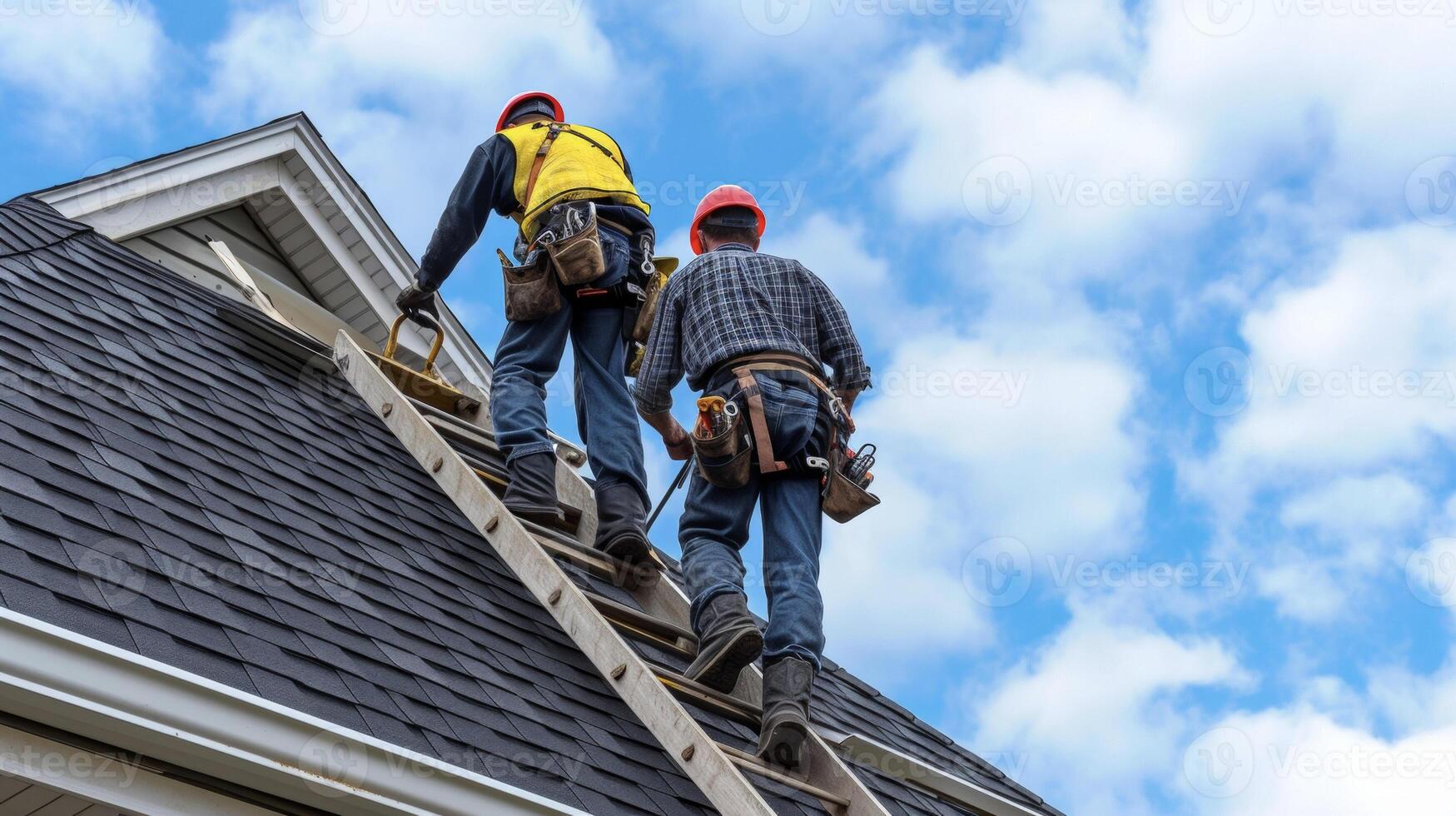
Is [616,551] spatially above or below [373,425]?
below

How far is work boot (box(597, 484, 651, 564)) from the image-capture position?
515 cm

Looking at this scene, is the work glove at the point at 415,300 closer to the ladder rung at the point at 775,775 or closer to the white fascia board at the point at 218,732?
the ladder rung at the point at 775,775

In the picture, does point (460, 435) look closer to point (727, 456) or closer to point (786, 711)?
point (727, 456)

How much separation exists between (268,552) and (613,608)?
3.76 ft

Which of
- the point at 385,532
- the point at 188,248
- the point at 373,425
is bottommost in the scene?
the point at 385,532

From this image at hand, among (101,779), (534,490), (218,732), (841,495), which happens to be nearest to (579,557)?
(534,490)

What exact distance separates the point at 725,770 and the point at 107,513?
173 centimetres

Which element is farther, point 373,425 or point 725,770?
point 373,425

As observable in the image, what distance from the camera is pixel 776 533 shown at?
4.71 metres

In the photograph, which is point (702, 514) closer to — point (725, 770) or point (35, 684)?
point (725, 770)

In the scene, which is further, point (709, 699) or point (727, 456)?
point (727, 456)

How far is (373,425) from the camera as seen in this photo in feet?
19.3

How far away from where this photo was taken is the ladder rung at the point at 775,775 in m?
3.99

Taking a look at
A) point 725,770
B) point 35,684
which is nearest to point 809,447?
point 725,770
